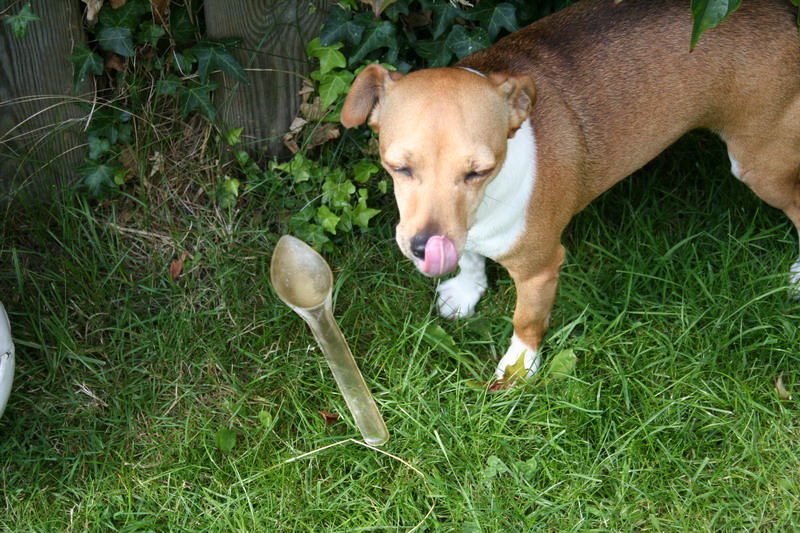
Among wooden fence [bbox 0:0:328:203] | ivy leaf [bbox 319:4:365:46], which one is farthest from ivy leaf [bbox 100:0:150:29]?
ivy leaf [bbox 319:4:365:46]

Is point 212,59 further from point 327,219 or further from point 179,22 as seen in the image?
point 327,219

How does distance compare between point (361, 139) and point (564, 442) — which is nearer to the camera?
point (564, 442)

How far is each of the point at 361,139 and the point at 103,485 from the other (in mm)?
1637

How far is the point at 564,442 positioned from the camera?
289 cm

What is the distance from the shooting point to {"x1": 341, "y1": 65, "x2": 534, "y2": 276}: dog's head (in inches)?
93.5

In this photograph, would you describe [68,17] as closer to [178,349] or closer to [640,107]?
[178,349]

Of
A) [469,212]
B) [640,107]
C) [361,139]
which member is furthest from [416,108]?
[361,139]

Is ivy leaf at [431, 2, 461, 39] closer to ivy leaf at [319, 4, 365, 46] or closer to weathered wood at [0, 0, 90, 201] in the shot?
ivy leaf at [319, 4, 365, 46]

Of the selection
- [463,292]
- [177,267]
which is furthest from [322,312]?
[177,267]

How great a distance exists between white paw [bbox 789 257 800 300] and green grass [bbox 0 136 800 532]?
30 millimetres

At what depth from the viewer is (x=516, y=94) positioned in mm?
2549

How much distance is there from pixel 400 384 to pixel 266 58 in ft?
4.42

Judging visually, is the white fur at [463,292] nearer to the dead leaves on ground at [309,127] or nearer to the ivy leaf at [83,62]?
the dead leaves on ground at [309,127]

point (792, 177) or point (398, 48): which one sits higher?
point (398, 48)
